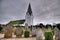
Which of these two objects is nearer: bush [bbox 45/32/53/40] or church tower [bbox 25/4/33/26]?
bush [bbox 45/32/53/40]

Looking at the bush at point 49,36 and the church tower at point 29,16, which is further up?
the church tower at point 29,16

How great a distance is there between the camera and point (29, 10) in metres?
12.9

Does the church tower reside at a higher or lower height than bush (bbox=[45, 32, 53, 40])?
higher

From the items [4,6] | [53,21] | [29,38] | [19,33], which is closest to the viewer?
[29,38]

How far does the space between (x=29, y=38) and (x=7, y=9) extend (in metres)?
7.11

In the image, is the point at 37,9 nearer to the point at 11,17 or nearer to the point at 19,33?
the point at 11,17

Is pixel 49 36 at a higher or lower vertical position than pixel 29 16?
lower

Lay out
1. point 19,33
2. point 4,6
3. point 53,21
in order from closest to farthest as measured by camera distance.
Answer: point 19,33
point 53,21
point 4,6

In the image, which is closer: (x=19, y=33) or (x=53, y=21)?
(x=19, y=33)

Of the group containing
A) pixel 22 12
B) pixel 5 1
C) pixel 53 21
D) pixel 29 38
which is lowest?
pixel 29 38

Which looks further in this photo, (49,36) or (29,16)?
(29,16)

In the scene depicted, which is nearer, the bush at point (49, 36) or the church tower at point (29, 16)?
the bush at point (49, 36)

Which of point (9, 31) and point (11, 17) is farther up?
point (11, 17)

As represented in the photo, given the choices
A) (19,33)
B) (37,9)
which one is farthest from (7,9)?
(19,33)
